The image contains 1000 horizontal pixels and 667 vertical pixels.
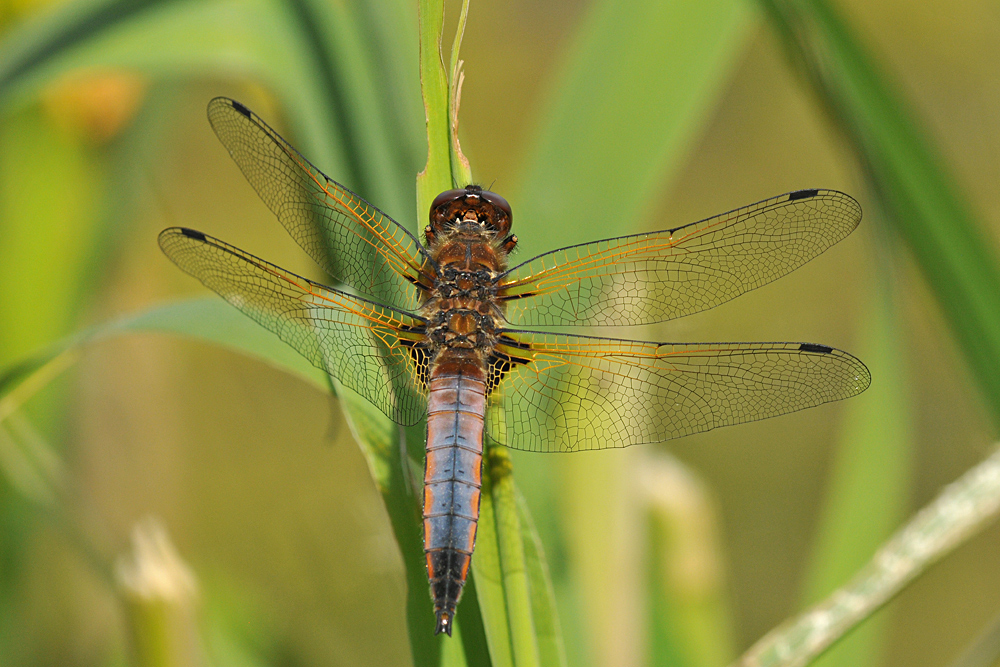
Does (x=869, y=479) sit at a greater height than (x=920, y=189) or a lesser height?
lesser

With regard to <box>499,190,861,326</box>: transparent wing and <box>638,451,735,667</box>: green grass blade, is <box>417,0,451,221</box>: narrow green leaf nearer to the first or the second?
<box>499,190,861,326</box>: transparent wing

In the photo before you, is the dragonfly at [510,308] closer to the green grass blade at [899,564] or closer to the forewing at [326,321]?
the forewing at [326,321]

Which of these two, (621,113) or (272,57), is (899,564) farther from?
(272,57)

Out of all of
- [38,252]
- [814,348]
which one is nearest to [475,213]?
[814,348]

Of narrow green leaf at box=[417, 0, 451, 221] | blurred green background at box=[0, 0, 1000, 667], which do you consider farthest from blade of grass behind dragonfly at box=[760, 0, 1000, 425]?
narrow green leaf at box=[417, 0, 451, 221]

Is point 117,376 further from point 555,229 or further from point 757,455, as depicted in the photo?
point 757,455
